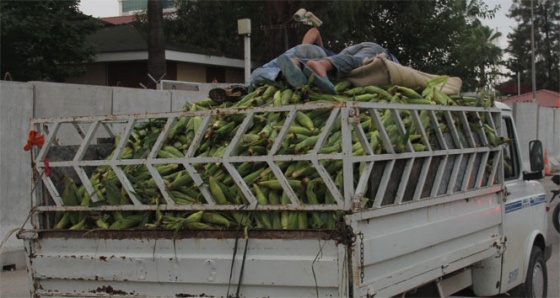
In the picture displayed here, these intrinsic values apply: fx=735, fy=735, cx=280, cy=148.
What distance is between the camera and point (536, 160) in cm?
656

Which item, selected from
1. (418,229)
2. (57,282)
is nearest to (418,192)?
(418,229)

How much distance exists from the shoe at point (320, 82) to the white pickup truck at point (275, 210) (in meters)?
0.40

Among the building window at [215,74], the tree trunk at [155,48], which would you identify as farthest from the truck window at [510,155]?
the building window at [215,74]

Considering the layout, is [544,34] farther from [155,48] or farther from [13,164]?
[13,164]

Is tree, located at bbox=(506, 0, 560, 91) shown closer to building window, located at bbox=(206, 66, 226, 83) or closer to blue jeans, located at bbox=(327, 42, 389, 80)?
building window, located at bbox=(206, 66, 226, 83)

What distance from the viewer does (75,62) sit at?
2252 cm

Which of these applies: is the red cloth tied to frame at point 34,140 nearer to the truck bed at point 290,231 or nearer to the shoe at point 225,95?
the truck bed at point 290,231

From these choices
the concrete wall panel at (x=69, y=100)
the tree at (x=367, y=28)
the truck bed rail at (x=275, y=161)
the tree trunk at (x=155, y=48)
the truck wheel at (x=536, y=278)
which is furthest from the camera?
the tree at (x=367, y=28)

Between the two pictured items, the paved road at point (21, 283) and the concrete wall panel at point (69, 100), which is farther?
the concrete wall panel at point (69, 100)

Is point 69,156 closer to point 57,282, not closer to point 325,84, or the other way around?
point 57,282

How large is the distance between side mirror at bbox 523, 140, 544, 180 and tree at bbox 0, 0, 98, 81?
16.0 m

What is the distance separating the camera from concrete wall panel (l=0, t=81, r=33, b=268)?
9.13 m

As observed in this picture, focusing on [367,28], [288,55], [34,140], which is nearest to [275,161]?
[288,55]

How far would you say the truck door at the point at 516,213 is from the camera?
613 centimetres
